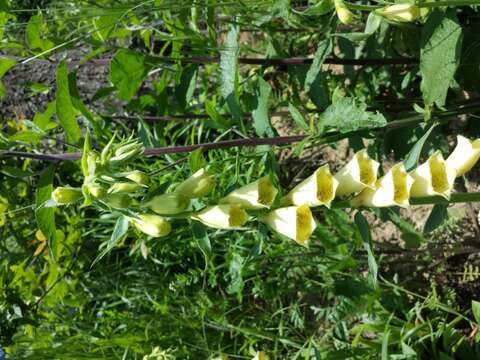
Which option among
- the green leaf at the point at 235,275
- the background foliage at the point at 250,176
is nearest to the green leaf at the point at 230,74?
the background foliage at the point at 250,176

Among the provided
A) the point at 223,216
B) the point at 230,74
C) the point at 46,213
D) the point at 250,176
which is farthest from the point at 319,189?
the point at 250,176

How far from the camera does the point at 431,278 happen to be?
2.07m

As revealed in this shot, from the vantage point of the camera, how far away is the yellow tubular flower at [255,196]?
1074 mm

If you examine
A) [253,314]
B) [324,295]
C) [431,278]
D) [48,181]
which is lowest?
[253,314]

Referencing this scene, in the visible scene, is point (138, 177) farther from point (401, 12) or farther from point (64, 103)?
point (401, 12)

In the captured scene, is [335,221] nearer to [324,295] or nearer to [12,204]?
[324,295]

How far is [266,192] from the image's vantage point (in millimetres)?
1090

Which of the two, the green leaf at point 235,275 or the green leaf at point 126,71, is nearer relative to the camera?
the green leaf at point 126,71

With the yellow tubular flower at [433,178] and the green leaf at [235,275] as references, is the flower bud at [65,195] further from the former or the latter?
the green leaf at [235,275]

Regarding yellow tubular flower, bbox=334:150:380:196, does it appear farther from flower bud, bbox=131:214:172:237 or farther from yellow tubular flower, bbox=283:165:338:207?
flower bud, bbox=131:214:172:237

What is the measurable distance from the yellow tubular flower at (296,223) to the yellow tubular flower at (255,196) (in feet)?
0.11

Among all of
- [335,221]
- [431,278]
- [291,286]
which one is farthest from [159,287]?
[431,278]

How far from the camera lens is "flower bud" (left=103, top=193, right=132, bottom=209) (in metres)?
0.97

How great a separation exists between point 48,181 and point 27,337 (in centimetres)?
144
